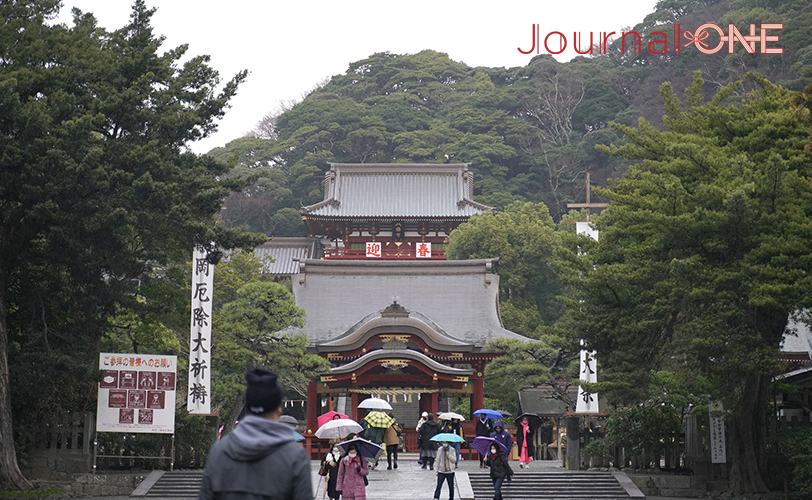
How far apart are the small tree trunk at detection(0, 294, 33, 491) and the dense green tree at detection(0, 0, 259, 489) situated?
2 centimetres

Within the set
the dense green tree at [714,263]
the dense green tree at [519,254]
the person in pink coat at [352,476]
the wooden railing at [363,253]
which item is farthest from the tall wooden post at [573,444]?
the wooden railing at [363,253]

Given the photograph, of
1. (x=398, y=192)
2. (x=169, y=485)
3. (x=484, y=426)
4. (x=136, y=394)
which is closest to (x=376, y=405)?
(x=484, y=426)

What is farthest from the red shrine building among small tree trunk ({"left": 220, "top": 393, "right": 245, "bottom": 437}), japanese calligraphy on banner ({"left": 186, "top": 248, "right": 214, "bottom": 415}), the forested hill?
the forested hill

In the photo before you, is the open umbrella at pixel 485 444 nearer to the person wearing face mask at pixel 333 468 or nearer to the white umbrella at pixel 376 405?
the person wearing face mask at pixel 333 468

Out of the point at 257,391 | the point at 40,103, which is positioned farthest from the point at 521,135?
the point at 257,391

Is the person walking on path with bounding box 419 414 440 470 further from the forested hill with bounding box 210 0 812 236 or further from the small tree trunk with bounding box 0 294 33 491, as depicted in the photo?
the forested hill with bounding box 210 0 812 236

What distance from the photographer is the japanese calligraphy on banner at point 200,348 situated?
19.4 m

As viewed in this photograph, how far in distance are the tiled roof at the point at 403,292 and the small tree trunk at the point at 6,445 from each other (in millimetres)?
15597

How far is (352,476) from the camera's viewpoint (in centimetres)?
1180

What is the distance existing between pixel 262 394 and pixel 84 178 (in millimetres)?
12602

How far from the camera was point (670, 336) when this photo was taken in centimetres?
1725

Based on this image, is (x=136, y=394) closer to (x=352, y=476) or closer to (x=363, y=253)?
(x=352, y=476)

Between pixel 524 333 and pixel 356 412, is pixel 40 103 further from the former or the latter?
pixel 524 333

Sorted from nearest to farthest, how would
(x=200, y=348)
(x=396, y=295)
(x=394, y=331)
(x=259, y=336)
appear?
(x=200, y=348), (x=259, y=336), (x=394, y=331), (x=396, y=295)
